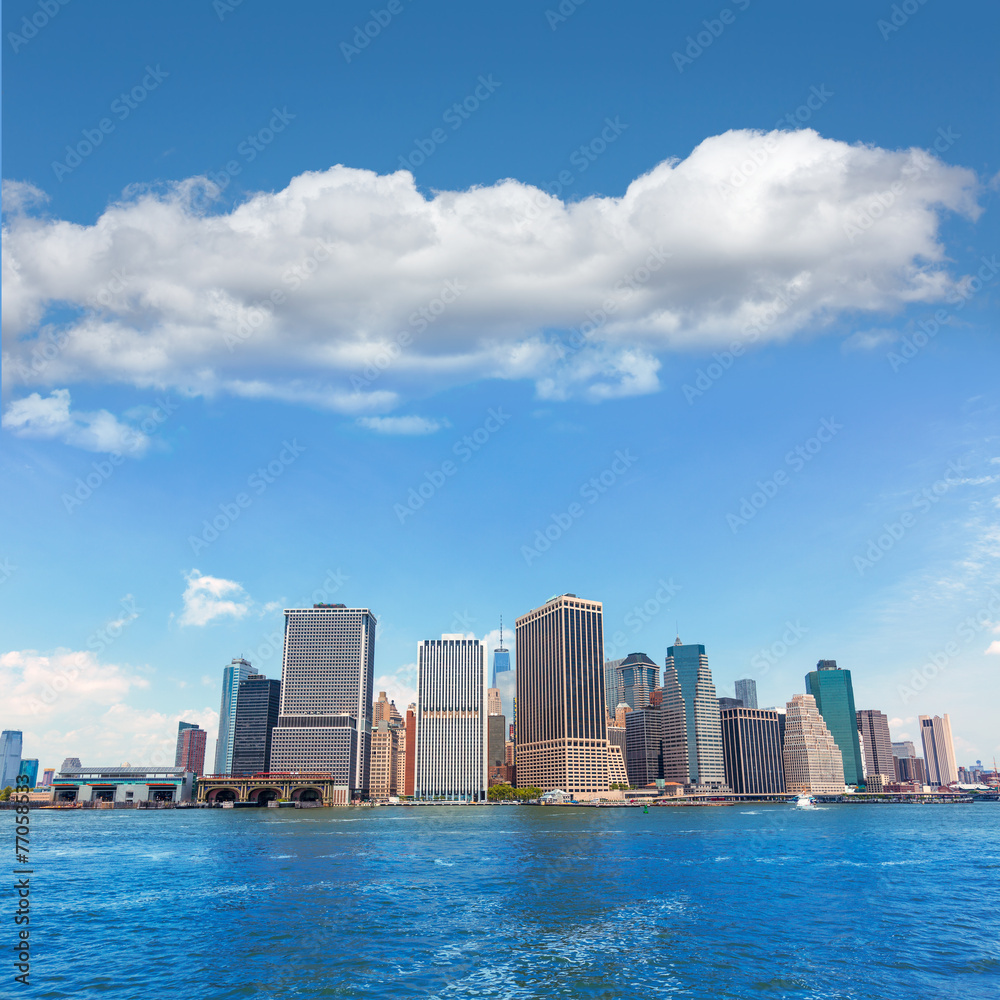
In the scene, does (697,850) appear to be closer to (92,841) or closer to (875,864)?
(875,864)

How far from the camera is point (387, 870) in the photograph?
295 feet

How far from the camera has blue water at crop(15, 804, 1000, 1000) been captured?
44.6 meters

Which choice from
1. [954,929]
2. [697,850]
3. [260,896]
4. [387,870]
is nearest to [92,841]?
[387,870]

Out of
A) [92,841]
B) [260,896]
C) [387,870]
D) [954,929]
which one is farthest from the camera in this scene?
[92,841]

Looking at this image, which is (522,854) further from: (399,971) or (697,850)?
(399,971)

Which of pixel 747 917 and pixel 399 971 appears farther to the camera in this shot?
pixel 747 917

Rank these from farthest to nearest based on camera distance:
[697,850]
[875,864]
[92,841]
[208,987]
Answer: [92,841]
[697,850]
[875,864]
[208,987]

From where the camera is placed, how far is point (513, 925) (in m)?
58.5

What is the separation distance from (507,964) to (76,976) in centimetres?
2604

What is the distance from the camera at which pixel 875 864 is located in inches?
3984

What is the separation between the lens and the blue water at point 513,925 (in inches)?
1757

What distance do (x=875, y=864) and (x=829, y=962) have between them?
61865 millimetres

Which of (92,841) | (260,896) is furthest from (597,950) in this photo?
(92,841)

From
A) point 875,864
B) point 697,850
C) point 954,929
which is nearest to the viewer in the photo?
point 954,929
